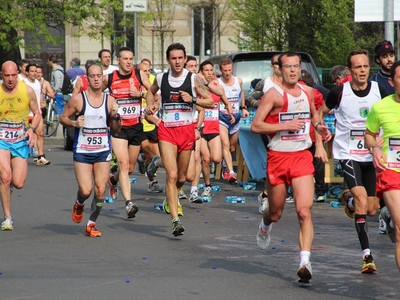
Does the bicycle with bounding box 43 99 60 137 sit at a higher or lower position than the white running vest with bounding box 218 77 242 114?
lower

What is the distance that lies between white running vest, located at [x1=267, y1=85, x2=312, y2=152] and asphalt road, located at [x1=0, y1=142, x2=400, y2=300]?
3.56 feet

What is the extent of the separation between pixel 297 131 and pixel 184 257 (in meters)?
1.76

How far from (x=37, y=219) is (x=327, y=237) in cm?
376

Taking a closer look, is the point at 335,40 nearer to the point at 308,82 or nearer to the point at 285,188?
the point at 308,82

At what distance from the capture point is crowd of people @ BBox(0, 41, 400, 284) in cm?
845

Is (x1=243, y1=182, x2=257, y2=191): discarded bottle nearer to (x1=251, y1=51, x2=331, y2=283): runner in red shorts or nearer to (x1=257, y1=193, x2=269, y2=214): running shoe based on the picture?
(x1=257, y1=193, x2=269, y2=214): running shoe

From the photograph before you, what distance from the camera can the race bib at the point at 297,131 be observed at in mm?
8711

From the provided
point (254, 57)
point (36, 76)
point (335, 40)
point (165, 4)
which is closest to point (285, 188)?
point (254, 57)

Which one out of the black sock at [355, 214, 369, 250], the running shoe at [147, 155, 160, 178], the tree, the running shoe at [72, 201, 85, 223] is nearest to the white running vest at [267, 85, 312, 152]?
the black sock at [355, 214, 369, 250]

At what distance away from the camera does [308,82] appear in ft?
44.3

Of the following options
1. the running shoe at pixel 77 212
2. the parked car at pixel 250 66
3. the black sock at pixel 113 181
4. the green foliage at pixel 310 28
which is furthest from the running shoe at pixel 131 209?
the green foliage at pixel 310 28

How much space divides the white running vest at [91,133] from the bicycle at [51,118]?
1421 cm

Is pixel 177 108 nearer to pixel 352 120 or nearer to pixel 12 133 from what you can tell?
pixel 12 133

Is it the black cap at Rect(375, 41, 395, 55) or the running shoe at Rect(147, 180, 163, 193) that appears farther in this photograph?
the running shoe at Rect(147, 180, 163, 193)
